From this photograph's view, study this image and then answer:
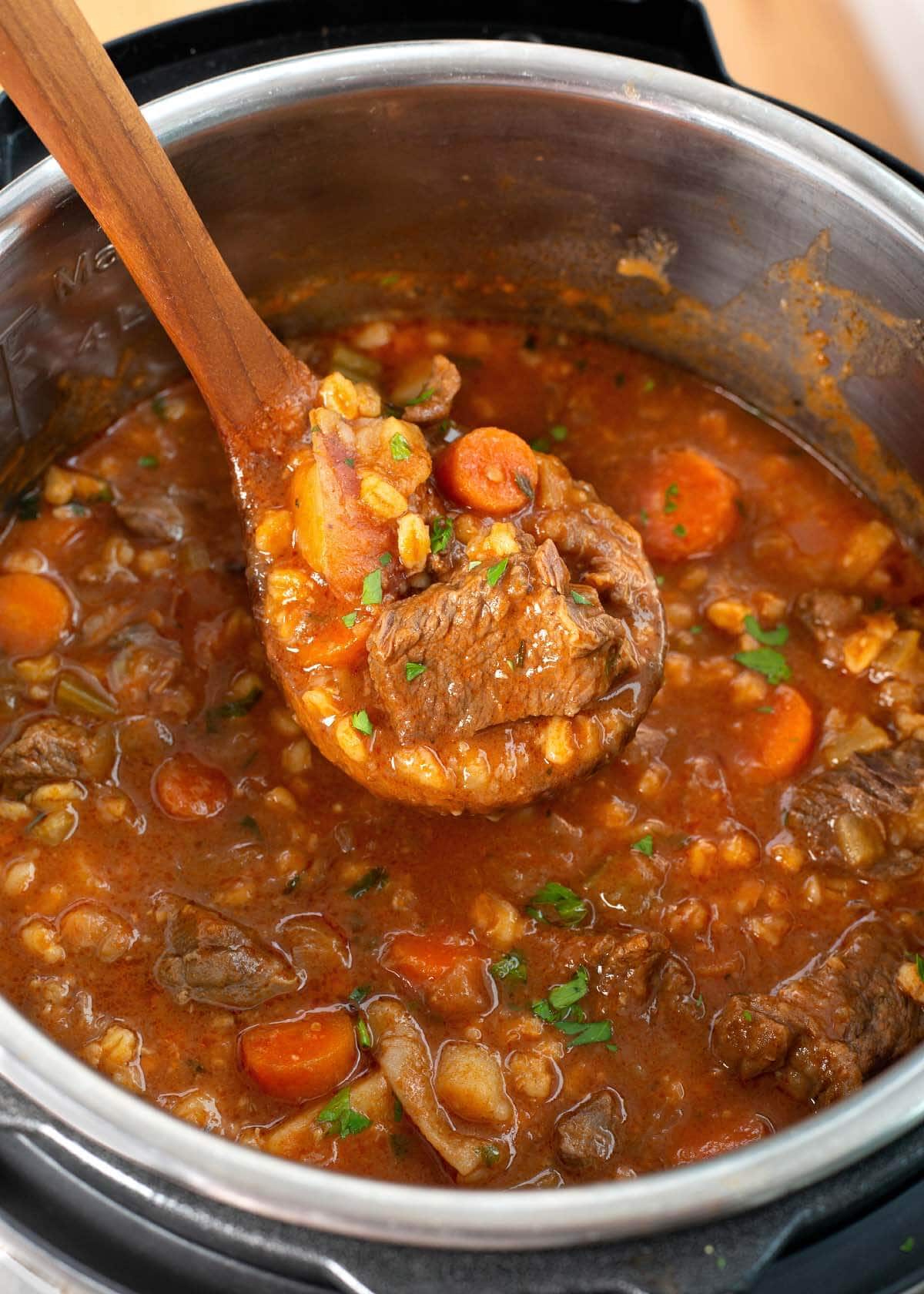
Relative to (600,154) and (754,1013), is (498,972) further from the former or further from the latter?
(600,154)

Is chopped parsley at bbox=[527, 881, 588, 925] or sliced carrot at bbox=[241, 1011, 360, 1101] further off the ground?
sliced carrot at bbox=[241, 1011, 360, 1101]

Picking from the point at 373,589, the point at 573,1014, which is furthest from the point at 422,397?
the point at 573,1014

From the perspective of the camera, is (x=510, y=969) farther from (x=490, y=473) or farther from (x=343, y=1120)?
(x=490, y=473)

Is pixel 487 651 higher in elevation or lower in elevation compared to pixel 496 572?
lower

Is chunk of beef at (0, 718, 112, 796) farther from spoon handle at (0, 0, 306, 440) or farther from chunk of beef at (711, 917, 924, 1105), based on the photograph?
chunk of beef at (711, 917, 924, 1105)

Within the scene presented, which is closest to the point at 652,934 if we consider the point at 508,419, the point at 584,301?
the point at 508,419

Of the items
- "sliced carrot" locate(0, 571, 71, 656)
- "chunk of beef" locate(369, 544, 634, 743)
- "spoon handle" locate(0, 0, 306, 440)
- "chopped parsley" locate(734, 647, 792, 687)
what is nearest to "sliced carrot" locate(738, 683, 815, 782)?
"chopped parsley" locate(734, 647, 792, 687)
